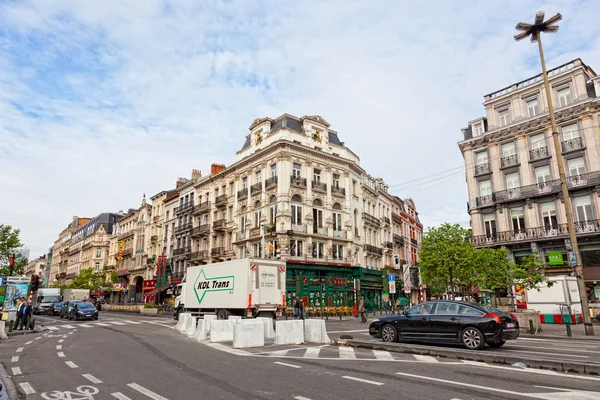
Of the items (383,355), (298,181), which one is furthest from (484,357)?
(298,181)

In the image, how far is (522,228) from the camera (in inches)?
1224

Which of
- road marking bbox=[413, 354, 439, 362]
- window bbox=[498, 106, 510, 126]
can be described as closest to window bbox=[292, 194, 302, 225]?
window bbox=[498, 106, 510, 126]

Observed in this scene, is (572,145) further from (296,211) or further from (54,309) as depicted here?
(54,309)

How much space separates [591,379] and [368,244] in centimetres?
3440

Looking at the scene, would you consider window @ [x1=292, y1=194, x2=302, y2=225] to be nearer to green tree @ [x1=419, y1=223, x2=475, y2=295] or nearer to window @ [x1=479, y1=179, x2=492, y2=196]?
green tree @ [x1=419, y1=223, x2=475, y2=295]

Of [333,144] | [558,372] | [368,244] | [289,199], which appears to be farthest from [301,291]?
[558,372]

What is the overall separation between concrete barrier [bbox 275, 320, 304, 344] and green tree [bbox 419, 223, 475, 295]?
1709 cm

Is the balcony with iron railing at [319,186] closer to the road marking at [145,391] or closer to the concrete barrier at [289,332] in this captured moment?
the concrete barrier at [289,332]

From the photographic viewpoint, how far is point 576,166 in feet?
95.5

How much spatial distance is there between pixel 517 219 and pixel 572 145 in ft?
22.2

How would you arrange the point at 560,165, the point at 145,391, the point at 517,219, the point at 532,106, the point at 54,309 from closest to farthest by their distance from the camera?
the point at 145,391 → the point at 560,165 → the point at 517,219 → the point at 532,106 → the point at 54,309

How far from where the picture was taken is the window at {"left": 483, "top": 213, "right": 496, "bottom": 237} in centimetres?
3309

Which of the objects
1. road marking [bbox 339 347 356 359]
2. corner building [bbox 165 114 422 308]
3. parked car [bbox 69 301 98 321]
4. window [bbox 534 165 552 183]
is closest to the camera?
road marking [bbox 339 347 356 359]

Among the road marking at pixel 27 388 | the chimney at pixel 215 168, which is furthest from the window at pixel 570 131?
the road marking at pixel 27 388
